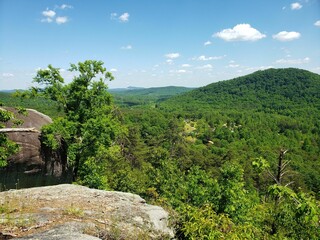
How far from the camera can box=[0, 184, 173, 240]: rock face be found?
654 cm

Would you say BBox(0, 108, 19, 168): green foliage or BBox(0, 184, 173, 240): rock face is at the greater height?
BBox(0, 108, 19, 168): green foliage

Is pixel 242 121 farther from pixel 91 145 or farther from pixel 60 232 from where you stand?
pixel 60 232

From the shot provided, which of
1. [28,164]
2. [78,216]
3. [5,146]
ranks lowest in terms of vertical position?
[28,164]

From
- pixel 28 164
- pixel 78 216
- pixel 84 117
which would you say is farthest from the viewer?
pixel 84 117

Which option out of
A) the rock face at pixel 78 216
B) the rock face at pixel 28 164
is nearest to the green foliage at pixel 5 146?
the rock face at pixel 28 164

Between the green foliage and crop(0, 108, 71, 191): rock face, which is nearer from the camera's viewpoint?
the green foliage

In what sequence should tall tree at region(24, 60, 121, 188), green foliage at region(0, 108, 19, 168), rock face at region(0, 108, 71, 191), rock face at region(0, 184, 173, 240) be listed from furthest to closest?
tall tree at region(24, 60, 121, 188) < rock face at region(0, 108, 71, 191) < green foliage at region(0, 108, 19, 168) < rock face at region(0, 184, 173, 240)

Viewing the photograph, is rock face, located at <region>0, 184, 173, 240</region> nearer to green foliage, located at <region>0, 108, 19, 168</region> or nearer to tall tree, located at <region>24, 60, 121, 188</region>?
green foliage, located at <region>0, 108, 19, 168</region>

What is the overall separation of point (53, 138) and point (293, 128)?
13655cm

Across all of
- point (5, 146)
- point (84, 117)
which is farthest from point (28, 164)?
point (84, 117)

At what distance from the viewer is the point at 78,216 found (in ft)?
25.4

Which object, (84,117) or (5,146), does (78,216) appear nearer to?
(5,146)

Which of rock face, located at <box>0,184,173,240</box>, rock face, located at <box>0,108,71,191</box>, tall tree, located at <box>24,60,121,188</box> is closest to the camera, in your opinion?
rock face, located at <box>0,184,173,240</box>

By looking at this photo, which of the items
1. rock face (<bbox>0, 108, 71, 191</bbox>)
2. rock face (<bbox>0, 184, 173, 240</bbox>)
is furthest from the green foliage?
rock face (<bbox>0, 184, 173, 240</bbox>)
